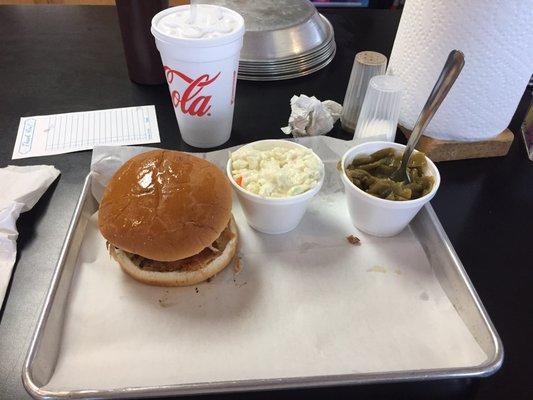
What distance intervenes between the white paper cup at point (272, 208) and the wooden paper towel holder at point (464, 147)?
333 millimetres

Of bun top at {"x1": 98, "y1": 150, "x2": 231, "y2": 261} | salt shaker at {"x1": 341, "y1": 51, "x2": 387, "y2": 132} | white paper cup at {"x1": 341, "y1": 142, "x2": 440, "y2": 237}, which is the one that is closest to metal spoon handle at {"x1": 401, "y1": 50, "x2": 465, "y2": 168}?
white paper cup at {"x1": 341, "y1": 142, "x2": 440, "y2": 237}

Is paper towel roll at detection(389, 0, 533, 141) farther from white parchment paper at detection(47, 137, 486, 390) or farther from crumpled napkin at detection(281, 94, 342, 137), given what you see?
white parchment paper at detection(47, 137, 486, 390)

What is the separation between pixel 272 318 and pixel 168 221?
25 cm

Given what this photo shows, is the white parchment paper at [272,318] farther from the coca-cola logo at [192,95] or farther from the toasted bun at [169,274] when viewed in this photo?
the coca-cola logo at [192,95]

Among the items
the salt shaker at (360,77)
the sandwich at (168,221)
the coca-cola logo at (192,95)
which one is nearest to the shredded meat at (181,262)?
the sandwich at (168,221)

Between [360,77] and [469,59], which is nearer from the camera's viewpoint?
[469,59]

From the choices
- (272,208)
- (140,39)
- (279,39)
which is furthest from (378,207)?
(140,39)

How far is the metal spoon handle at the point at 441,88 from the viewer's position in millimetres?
808

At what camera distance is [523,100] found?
133 cm

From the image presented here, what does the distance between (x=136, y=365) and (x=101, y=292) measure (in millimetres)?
175

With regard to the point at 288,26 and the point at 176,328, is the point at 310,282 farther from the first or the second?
the point at 288,26

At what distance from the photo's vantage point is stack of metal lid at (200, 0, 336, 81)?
4.38 feet

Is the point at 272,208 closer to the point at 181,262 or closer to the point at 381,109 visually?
the point at 181,262

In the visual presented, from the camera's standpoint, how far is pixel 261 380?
674mm
